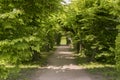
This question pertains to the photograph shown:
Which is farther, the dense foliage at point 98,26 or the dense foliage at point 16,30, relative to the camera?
the dense foliage at point 98,26

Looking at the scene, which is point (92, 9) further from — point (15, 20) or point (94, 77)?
point (15, 20)

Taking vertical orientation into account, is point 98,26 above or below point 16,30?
below

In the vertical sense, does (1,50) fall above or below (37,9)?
below

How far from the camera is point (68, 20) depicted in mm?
23703

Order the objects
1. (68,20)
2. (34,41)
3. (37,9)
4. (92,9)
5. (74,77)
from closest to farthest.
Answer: (34,41), (37,9), (74,77), (92,9), (68,20)

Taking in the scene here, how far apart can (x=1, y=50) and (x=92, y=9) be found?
30.8 ft

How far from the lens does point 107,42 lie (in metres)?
19.8

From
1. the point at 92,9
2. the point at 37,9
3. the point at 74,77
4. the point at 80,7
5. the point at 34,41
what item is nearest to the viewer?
the point at 34,41

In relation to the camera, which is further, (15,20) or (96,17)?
(96,17)

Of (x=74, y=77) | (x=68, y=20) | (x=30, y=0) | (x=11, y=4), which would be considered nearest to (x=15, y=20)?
(x=11, y=4)

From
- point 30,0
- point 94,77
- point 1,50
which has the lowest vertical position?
point 94,77

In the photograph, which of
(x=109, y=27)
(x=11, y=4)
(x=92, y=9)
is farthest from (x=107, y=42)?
(x=11, y=4)

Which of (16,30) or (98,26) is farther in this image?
(98,26)

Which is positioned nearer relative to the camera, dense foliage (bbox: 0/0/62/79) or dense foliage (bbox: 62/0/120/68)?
dense foliage (bbox: 0/0/62/79)
